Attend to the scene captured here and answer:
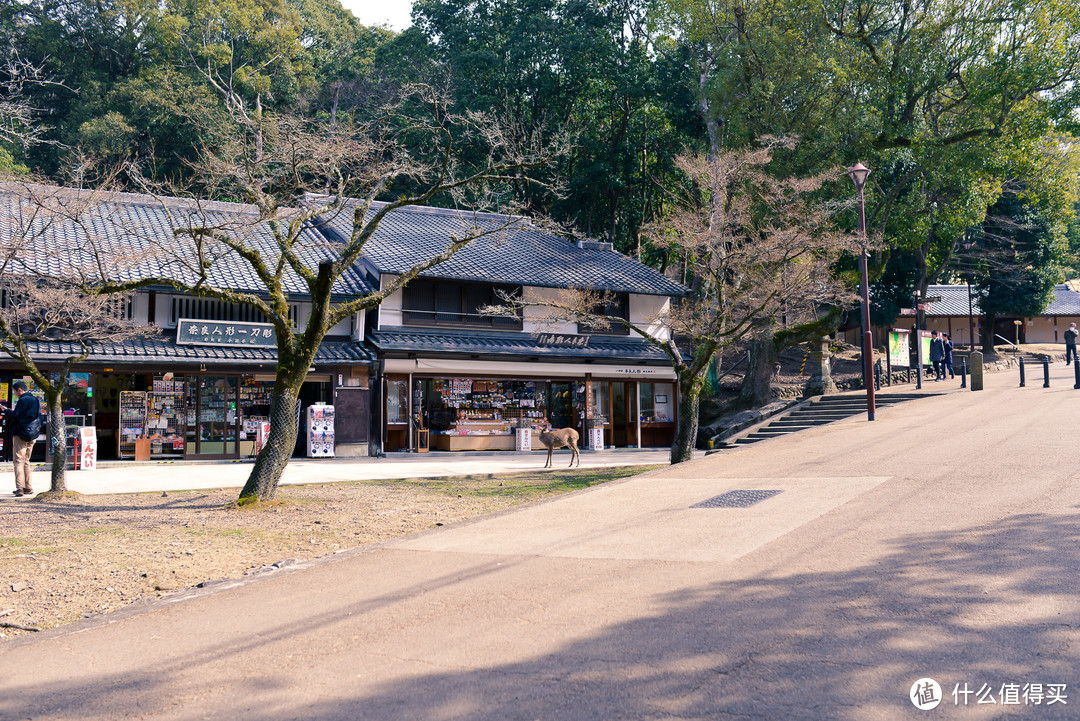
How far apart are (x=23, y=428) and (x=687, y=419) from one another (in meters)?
12.0

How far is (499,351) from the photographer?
74.2 feet

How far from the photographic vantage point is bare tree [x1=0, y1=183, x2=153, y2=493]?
11.6m

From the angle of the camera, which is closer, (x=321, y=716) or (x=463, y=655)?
(x=321, y=716)

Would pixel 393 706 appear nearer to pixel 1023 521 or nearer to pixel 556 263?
pixel 1023 521

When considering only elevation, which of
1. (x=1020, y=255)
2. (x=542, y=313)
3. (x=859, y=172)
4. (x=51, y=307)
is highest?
(x=1020, y=255)

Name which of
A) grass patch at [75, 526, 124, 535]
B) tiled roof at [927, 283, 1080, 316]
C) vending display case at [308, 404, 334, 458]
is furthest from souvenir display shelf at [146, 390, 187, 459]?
tiled roof at [927, 283, 1080, 316]

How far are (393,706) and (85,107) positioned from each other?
101ft

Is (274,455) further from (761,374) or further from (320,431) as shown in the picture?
(761,374)

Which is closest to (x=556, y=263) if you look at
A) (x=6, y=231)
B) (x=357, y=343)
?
(x=357, y=343)

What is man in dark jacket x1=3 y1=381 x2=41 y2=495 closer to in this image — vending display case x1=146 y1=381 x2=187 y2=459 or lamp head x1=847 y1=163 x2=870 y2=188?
vending display case x1=146 y1=381 x2=187 y2=459

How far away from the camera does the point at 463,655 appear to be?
15.7 feet

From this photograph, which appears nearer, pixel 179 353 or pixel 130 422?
pixel 179 353

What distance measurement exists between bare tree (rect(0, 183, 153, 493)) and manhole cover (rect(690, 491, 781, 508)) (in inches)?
366
